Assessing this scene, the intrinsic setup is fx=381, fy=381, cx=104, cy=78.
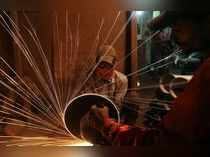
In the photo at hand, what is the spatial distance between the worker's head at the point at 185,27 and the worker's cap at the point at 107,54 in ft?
0.38

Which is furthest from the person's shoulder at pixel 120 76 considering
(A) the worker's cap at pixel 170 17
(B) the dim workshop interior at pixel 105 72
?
(A) the worker's cap at pixel 170 17

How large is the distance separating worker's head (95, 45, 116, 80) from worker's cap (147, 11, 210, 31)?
0.12m

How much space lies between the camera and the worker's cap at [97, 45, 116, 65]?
0.94 metres

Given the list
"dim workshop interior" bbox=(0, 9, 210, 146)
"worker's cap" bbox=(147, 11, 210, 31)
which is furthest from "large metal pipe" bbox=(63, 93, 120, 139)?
"worker's cap" bbox=(147, 11, 210, 31)

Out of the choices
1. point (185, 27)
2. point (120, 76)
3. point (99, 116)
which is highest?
point (185, 27)

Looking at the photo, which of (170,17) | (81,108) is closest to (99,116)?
(81,108)

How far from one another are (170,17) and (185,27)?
5 cm

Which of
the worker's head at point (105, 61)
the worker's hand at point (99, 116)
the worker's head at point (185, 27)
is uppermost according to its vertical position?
the worker's head at point (185, 27)

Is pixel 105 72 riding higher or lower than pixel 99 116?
higher

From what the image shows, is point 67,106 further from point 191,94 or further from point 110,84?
point 191,94

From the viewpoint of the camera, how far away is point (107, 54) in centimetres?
95

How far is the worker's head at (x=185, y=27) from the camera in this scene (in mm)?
946

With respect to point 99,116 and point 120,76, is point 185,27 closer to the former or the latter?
point 120,76

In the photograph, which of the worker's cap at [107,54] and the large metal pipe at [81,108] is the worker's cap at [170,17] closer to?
the worker's cap at [107,54]
